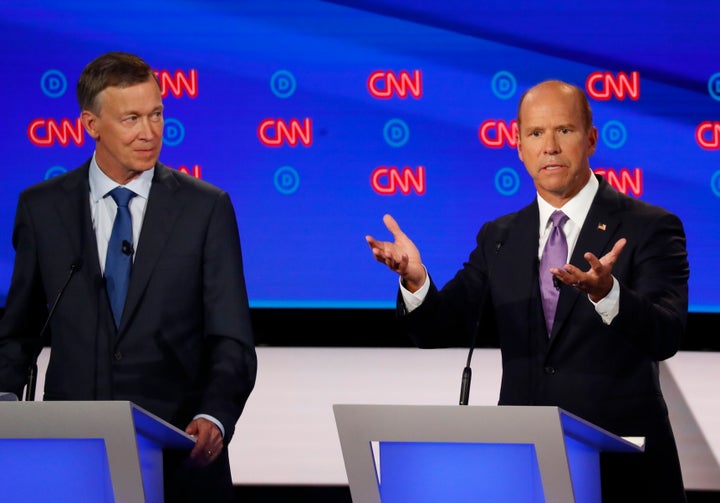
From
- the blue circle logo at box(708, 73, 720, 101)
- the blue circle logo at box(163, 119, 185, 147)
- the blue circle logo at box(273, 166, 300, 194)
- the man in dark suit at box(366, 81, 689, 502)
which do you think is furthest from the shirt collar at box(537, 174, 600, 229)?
the blue circle logo at box(163, 119, 185, 147)

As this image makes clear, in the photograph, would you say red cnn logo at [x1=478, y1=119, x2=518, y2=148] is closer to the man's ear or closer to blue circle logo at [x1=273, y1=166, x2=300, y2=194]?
blue circle logo at [x1=273, y1=166, x2=300, y2=194]

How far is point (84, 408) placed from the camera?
7.38ft

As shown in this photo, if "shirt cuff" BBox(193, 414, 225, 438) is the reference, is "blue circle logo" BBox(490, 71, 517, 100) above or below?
above

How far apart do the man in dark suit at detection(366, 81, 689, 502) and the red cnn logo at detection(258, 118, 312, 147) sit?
67.3 inches

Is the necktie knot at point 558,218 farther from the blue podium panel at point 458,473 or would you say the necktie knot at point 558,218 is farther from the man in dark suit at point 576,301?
the blue podium panel at point 458,473

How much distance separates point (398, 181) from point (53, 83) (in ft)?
4.61

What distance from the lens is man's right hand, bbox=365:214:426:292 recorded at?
111 inches

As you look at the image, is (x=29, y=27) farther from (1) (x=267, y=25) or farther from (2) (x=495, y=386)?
(2) (x=495, y=386)

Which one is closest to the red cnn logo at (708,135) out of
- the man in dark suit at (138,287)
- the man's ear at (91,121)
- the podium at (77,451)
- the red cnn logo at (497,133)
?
the red cnn logo at (497,133)

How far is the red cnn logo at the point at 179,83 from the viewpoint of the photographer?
15.7ft

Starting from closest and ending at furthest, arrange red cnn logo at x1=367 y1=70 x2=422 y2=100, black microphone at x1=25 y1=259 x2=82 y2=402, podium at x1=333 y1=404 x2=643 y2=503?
podium at x1=333 y1=404 x2=643 y2=503 < black microphone at x1=25 y1=259 x2=82 y2=402 < red cnn logo at x1=367 y1=70 x2=422 y2=100

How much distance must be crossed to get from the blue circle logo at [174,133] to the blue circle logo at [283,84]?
392 millimetres

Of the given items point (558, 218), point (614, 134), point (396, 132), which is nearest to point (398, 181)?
point (396, 132)

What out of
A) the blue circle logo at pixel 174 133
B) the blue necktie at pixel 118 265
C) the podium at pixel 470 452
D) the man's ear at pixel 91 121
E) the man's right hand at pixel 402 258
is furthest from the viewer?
A: the blue circle logo at pixel 174 133
